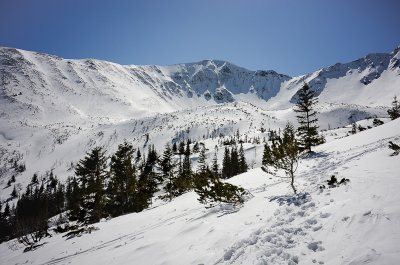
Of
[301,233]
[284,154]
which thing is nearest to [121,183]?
[284,154]

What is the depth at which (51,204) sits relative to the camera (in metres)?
82.9

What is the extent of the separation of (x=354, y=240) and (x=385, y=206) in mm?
1621

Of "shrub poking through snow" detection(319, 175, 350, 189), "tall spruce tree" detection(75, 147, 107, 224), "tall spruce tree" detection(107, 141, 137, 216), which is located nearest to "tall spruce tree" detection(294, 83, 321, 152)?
"shrub poking through snow" detection(319, 175, 350, 189)

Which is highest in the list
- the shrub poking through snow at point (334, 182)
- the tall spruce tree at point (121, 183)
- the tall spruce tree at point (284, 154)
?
the tall spruce tree at point (284, 154)

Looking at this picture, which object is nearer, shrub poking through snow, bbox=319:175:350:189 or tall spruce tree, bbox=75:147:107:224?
shrub poking through snow, bbox=319:175:350:189

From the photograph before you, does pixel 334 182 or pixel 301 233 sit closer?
pixel 301 233

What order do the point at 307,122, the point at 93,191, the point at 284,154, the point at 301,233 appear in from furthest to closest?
the point at 307,122 < the point at 93,191 < the point at 284,154 < the point at 301,233

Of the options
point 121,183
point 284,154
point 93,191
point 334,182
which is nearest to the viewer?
point 334,182

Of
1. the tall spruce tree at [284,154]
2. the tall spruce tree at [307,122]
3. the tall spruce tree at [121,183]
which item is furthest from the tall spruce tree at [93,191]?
the tall spruce tree at [307,122]

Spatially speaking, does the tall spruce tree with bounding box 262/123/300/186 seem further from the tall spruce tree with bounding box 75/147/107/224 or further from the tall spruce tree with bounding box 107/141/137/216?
the tall spruce tree with bounding box 107/141/137/216

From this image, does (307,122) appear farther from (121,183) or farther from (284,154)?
(121,183)

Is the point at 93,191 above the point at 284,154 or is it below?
below

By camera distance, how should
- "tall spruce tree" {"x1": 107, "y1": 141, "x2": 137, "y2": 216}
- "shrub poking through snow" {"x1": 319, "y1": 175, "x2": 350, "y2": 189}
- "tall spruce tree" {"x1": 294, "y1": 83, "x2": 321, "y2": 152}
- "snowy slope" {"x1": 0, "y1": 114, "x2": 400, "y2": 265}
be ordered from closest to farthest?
"snowy slope" {"x1": 0, "y1": 114, "x2": 400, "y2": 265} → "shrub poking through snow" {"x1": 319, "y1": 175, "x2": 350, "y2": 189} → "tall spruce tree" {"x1": 294, "y1": 83, "x2": 321, "y2": 152} → "tall spruce tree" {"x1": 107, "y1": 141, "x2": 137, "y2": 216}

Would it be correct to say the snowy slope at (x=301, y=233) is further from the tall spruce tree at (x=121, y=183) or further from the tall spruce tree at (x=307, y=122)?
the tall spruce tree at (x=121, y=183)
